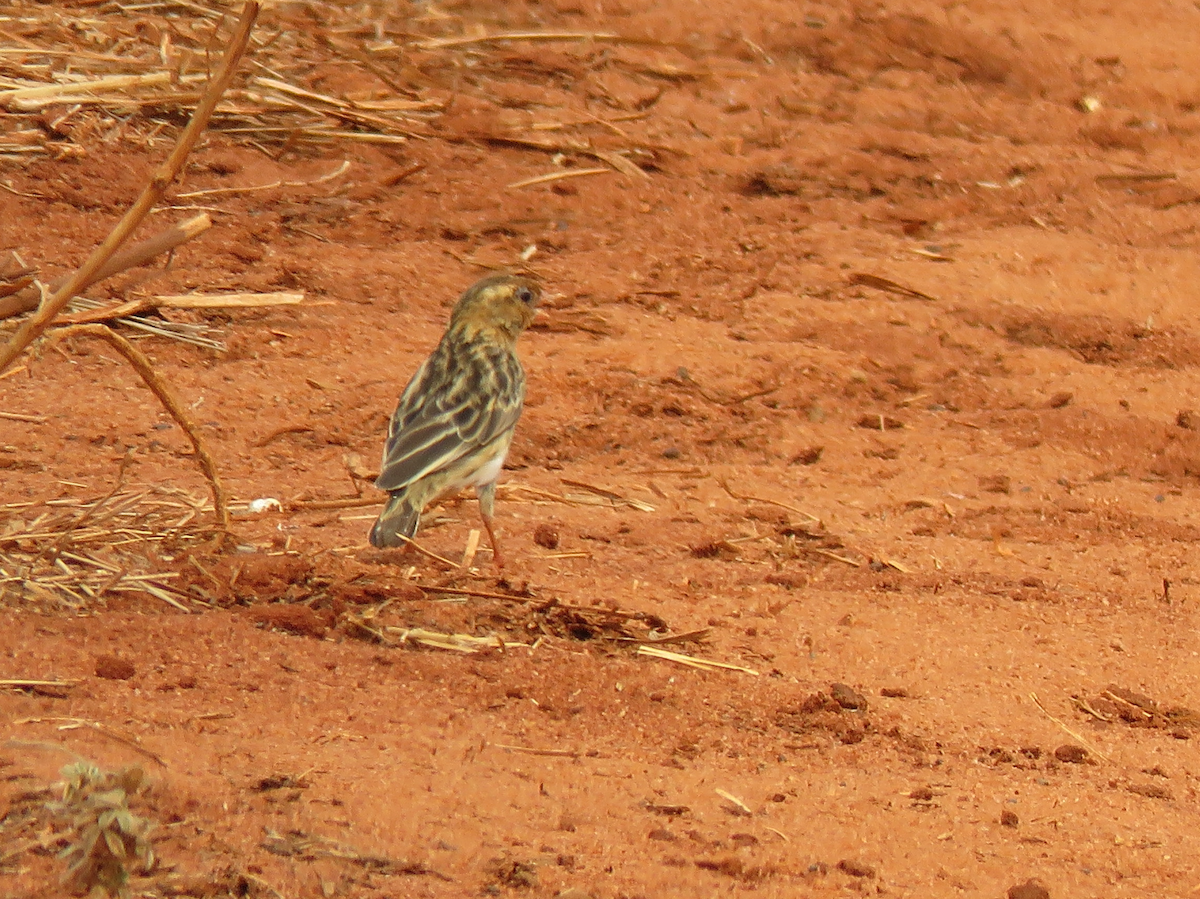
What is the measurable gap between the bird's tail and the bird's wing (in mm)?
74

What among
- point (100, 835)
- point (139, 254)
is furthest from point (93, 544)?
point (100, 835)

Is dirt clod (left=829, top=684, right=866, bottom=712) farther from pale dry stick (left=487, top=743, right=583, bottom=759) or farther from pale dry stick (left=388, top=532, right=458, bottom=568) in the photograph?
pale dry stick (left=388, top=532, right=458, bottom=568)

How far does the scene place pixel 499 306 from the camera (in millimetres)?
7441

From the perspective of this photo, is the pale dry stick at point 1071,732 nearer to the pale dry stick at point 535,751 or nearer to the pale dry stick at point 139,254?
the pale dry stick at point 535,751

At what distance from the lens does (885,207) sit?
10672 millimetres

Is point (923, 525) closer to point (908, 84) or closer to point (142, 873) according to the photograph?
point (142, 873)

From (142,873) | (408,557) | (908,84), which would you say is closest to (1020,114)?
(908,84)

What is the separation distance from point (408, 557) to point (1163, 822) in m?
2.82

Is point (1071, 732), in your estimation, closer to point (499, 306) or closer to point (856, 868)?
point (856, 868)

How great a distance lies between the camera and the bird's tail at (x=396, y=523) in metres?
5.86

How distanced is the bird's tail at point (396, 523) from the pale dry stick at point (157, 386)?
562mm

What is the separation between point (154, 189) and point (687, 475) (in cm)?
450

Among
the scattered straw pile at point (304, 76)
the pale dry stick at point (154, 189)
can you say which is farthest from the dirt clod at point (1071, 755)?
the scattered straw pile at point (304, 76)

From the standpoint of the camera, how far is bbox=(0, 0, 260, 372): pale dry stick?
3.40 m
